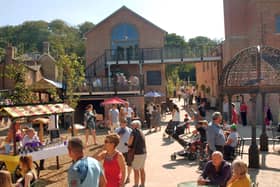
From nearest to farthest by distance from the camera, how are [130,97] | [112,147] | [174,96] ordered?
[112,147] < [130,97] < [174,96]

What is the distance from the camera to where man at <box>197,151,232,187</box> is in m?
6.92

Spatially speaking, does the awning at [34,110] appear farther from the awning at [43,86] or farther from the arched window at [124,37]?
the arched window at [124,37]

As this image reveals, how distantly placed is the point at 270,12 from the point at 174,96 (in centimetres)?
3132

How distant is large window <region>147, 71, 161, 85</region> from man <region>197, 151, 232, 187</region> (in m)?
26.6

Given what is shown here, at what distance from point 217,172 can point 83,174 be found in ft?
9.66

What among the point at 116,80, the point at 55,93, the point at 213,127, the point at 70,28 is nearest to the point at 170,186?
the point at 213,127

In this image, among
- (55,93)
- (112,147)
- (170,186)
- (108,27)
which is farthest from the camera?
(108,27)

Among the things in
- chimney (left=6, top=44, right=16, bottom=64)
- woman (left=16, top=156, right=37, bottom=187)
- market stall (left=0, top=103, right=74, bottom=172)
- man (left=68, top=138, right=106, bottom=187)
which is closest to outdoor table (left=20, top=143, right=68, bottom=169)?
market stall (left=0, top=103, right=74, bottom=172)

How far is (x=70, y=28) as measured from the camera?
395 feet

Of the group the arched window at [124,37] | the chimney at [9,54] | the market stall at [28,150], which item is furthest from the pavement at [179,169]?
the chimney at [9,54]

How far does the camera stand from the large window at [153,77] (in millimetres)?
33625

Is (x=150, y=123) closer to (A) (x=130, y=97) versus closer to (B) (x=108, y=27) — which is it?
(A) (x=130, y=97)

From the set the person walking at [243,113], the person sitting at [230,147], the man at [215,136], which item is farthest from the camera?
the person walking at [243,113]

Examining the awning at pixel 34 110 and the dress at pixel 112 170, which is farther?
the awning at pixel 34 110
